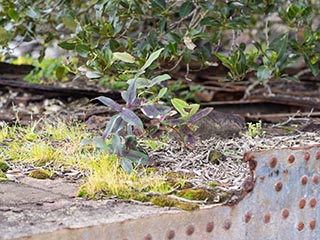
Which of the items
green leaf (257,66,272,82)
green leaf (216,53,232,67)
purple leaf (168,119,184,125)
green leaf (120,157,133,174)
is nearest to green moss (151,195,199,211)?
green leaf (120,157,133,174)

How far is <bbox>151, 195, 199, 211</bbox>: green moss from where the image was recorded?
185cm

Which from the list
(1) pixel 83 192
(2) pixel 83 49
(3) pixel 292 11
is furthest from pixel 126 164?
(3) pixel 292 11

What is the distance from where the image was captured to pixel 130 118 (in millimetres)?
2121

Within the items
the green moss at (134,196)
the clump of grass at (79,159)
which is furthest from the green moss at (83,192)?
the green moss at (134,196)

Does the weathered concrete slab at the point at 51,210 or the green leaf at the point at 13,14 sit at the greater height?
the green leaf at the point at 13,14

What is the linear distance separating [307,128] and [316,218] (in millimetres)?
881

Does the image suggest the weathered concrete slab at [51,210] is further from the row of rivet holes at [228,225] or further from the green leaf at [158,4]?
the green leaf at [158,4]

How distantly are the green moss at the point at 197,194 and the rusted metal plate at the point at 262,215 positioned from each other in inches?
2.4

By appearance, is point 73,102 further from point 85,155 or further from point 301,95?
point 85,155

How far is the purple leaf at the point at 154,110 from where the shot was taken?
221 centimetres

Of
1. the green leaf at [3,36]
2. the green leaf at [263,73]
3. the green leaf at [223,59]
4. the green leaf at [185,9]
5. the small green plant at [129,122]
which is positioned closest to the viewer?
the small green plant at [129,122]

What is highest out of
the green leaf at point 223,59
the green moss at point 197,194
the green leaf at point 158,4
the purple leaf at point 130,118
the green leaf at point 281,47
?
the green leaf at point 158,4

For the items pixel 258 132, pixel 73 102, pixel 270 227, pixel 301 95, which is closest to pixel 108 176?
pixel 270 227

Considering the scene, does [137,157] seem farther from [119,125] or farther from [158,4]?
[158,4]
